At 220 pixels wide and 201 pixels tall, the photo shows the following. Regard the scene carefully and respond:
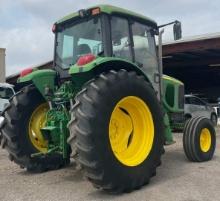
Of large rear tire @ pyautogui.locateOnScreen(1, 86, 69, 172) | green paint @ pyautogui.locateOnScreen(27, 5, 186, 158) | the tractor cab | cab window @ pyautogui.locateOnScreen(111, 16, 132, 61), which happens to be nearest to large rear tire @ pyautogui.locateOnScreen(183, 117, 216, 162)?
green paint @ pyautogui.locateOnScreen(27, 5, 186, 158)

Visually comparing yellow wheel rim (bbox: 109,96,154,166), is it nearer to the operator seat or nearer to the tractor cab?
the tractor cab

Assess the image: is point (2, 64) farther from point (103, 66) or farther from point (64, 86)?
point (103, 66)

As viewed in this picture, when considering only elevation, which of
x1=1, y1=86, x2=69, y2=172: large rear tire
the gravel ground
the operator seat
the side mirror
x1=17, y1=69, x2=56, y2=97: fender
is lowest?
the gravel ground

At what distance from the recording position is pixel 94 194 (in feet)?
17.5

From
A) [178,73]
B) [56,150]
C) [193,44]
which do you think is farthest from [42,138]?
[178,73]

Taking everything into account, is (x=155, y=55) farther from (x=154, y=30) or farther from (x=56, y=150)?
(x=56, y=150)

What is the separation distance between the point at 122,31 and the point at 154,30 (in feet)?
3.77

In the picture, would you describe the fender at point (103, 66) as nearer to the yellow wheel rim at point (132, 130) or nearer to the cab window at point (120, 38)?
the cab window at point (120, 38)

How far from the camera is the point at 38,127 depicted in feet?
22.9

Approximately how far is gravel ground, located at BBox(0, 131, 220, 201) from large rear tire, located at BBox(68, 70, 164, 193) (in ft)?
0.94

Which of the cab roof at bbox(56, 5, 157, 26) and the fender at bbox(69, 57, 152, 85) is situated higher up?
the cab roof at bbox(56, 5, 157, 26)

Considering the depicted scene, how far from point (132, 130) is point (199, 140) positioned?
78.2 inches

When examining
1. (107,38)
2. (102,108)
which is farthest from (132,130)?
(107,38)

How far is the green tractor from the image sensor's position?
5.12 m
